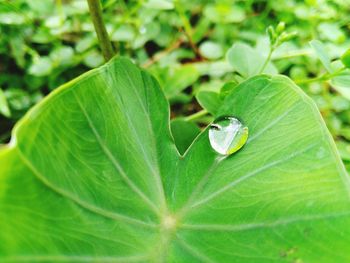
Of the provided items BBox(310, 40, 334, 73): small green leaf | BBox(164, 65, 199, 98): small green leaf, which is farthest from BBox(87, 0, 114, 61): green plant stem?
BBox(310, 40, 334, 73): small green leaf

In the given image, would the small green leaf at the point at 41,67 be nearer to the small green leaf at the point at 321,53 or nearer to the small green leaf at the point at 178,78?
the small green leaf at the point at 178,78

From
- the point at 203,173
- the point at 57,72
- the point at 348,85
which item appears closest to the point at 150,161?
the point at 203,173

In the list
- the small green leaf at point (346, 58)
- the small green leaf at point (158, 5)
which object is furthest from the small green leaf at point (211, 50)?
the small green leaf at point (346, 58)

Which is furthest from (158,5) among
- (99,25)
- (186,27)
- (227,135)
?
(227,135)

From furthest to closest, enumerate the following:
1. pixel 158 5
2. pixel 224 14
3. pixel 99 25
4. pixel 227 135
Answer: pixel 224 14 < pixel 158 5 < pixel 99 25 < pixel 227 135

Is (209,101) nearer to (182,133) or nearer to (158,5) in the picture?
(182,133)

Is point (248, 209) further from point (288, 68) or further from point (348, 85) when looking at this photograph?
point (288, 68)
